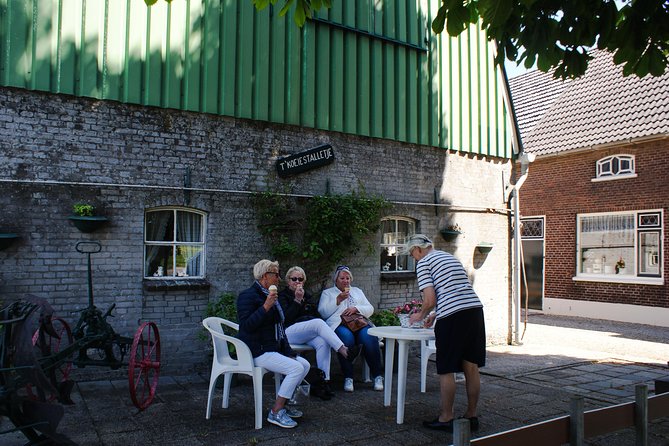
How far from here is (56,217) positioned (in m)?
6.52

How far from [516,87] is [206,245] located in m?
16.3

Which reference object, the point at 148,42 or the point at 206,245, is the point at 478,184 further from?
the point at 148,42

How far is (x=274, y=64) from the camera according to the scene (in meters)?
8.02

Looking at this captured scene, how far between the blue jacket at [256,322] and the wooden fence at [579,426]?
2.74 metres

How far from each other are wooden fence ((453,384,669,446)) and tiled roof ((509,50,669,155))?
36.4ft

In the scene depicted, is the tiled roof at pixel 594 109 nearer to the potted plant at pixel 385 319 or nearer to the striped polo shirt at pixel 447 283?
the potted plant at pixel 385 319

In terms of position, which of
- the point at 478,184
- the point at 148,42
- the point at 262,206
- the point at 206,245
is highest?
the point at 148,42

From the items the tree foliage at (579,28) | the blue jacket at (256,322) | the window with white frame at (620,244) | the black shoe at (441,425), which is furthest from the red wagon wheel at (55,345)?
the window with white frame at (620,244)

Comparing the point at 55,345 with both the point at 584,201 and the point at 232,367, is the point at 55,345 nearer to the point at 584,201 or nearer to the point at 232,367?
the point at 232,367

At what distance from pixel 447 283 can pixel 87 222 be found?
4158 mm

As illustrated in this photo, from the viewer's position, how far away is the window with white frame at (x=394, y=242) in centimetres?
925

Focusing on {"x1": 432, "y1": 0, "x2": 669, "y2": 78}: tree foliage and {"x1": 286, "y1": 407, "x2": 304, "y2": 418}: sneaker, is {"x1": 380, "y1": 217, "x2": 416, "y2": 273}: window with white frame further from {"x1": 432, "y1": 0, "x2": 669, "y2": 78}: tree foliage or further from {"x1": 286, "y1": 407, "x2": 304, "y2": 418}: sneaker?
{"x1": 432, "y1": 0, "x2": 669, "y2": 78}: tree foliage

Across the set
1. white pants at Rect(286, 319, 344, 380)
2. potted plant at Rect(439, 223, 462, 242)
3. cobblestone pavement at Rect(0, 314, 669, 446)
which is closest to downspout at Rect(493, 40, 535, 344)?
cobblestone pavement at Rect(0, 314, 669, 446)

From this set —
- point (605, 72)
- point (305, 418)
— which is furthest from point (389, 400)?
point (605, 72)
